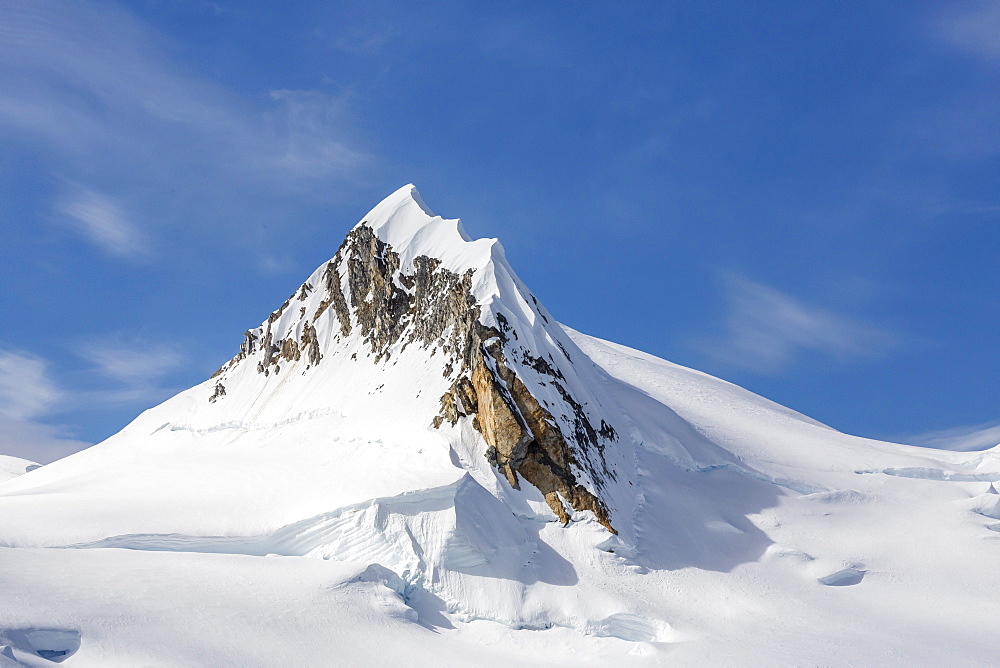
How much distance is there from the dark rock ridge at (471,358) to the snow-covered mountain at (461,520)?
10 centimetres

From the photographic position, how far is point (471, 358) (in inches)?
1177

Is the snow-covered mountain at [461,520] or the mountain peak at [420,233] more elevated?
the mountain peak at [420,233]

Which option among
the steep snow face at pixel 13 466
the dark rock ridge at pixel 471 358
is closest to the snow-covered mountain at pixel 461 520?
the dark rock ridge at pixel 471 358

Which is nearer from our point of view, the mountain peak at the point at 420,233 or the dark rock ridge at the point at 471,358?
the dark rock ridge at the point at 471,358

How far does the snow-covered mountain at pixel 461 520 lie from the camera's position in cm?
2030

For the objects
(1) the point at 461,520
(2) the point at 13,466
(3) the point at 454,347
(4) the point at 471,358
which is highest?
(3) the point at 454,347

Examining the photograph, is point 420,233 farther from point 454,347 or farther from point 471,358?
point 471,358

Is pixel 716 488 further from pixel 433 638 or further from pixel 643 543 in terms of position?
pixel 433 638

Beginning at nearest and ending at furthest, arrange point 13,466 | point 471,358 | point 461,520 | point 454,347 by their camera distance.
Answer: point 461,520
point 471,358
point 454,347
point 13,466

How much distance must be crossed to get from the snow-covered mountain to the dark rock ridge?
0.10m

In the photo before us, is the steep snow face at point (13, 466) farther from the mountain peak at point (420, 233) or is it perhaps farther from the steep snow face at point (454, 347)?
the mountain peak at point (420, 233)

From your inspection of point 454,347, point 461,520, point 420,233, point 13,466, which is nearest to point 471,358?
point 454,347

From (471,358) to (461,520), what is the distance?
7.23m

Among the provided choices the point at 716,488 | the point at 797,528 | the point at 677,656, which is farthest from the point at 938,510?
the point at 677,656
